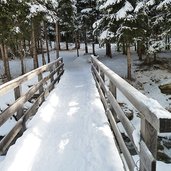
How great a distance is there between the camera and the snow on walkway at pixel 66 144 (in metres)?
4.04

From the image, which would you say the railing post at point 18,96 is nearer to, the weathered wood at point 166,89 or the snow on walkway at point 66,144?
the snow on walkway at point 66,144

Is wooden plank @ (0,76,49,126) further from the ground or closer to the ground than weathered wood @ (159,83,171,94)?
further from the ground

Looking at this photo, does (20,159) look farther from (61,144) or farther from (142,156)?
(142,156)

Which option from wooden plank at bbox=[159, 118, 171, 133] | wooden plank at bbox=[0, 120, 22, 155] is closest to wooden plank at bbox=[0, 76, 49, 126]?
wooden plank at bbox=[0, 120, 22, 155]

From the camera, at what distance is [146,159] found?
7.89 ft

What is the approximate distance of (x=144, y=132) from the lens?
252cm

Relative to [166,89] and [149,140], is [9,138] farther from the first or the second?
[166,89]

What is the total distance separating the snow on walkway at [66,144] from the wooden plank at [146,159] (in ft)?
4.46

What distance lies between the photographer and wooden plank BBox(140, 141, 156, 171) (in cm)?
226

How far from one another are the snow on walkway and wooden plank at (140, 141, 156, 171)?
1359mm

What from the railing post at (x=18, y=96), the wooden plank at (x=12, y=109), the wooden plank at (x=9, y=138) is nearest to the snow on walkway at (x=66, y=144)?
the wooden plank at (x=9, y=138)

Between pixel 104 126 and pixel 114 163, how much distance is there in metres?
1.65

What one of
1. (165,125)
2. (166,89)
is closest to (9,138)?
(165,125)

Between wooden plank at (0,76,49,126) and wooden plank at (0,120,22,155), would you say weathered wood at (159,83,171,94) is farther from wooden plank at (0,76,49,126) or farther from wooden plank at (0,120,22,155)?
wooden plank at (0,120,22,155)
